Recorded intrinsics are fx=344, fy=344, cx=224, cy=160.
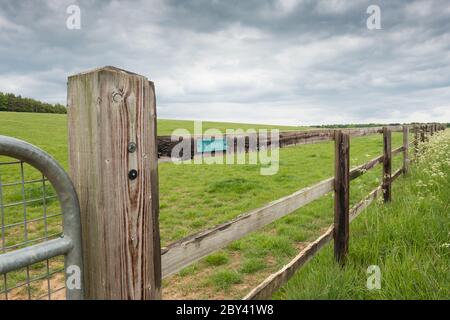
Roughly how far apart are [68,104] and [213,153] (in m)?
0.81

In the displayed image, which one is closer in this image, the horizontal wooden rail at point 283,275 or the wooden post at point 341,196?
the horizontal wooden rail at point 283,275

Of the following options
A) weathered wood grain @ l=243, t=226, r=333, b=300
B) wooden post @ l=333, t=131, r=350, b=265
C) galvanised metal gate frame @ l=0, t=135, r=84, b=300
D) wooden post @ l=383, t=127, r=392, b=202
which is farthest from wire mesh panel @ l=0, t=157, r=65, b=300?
wooden post @ l=383, t=127, r=392, b=202

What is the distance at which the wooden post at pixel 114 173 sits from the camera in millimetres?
1264

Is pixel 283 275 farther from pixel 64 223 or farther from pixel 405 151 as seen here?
pixel 405 151

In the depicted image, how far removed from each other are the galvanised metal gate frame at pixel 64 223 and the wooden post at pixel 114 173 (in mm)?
52

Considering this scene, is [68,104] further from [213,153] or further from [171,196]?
[171,196]

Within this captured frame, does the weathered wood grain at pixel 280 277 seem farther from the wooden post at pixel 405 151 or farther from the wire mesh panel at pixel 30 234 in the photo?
the wooden post at pixel 405 151

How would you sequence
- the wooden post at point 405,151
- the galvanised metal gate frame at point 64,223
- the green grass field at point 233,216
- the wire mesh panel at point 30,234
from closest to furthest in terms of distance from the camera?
1. the galvanised metal gate frame at point 64,223
2. the wire mesh panel at point 30,234
3. the green grass field at point 233,216
4. the wooden post at point 405,151

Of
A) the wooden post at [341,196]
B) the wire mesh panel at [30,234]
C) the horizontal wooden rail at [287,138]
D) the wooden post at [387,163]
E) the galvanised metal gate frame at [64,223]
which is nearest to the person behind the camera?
the galvanised metal gate frame at [64,223]

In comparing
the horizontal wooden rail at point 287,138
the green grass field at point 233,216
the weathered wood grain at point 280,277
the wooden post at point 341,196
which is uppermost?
the horizontal wooden rail at point 287,138

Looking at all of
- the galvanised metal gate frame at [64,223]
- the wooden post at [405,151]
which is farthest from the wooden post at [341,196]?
the wooden post at [405,151]

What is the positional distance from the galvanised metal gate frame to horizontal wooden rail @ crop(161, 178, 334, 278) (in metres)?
0.41
